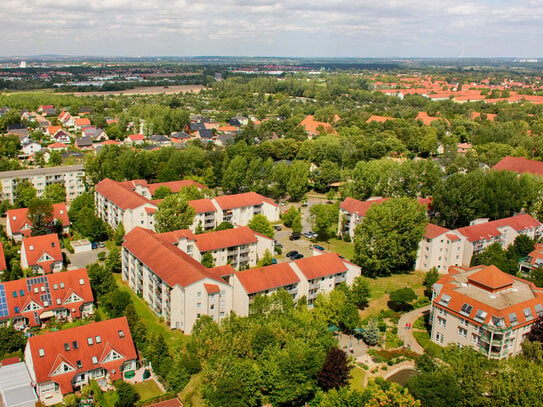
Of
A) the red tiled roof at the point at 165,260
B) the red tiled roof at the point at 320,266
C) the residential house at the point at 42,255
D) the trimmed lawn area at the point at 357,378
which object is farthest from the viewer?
the residential house at the point at 42,255

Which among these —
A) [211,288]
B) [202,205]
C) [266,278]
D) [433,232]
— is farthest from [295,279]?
[202,205]

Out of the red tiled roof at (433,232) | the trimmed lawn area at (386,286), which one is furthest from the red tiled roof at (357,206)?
the trimmed lawn area at (386,286)

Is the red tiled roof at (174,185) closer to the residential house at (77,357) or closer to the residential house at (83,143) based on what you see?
the residential house at (77,357)

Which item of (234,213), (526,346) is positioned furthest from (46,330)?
(526,346)

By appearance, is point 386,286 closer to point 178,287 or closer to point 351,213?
point 351,213

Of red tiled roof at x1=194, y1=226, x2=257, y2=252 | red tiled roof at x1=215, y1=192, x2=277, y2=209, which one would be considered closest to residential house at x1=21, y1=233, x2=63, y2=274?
red tiled roof at x1=194, y1=226, x2=257, y2=252

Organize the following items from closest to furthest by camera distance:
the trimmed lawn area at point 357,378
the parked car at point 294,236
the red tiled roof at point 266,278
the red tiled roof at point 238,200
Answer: the trimmed lawn area at point 357,378
the red tiled roof at point 266,278
the parked car at point 294,236
the red tiled roof at point 238,200
